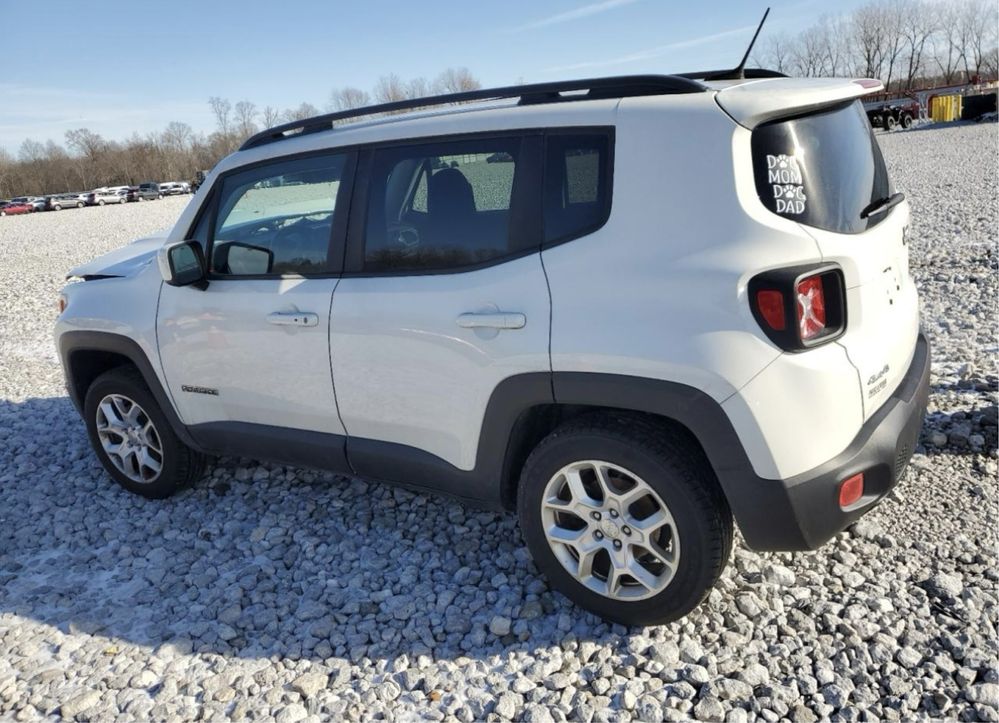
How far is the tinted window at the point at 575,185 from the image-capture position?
285 centimetres

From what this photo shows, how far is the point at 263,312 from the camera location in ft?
12.1

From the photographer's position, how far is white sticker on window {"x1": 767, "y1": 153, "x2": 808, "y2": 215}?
263 centimetres

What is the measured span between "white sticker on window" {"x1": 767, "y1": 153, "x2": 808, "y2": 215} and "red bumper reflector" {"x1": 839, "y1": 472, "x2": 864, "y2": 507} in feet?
2.95

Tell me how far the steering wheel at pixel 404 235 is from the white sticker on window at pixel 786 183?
140cm

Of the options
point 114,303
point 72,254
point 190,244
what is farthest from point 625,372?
point 72,254

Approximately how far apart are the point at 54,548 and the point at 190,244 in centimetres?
172


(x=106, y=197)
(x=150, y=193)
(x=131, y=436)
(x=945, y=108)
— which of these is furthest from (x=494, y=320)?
(x=106, y=197)

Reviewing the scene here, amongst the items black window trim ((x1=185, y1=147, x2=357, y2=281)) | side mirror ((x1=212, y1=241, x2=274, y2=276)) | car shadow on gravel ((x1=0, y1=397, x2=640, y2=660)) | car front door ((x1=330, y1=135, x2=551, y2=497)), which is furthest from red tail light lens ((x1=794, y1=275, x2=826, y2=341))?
side mirror ((x1=212, y1=241, x2=274, y2=276))

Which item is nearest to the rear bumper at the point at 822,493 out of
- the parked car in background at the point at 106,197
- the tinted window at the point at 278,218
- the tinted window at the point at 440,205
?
the tinted window at the point at 440,205

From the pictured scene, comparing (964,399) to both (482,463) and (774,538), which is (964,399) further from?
(482,463)

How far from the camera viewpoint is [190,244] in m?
3.89

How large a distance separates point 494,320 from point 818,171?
48.4 inches

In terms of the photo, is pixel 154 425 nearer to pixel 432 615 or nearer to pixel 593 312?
pixel 432 615

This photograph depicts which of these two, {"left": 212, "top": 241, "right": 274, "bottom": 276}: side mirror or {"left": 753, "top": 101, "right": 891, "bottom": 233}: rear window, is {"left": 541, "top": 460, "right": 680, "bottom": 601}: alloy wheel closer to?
{"left": 753, "top": 101, "right": 891, "bottom": 233}: rear window
